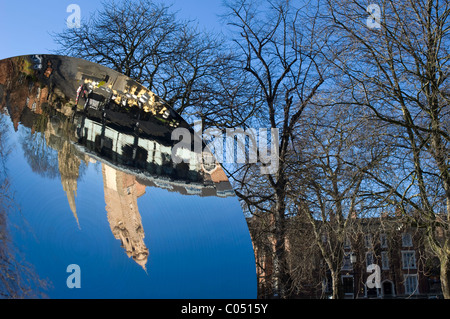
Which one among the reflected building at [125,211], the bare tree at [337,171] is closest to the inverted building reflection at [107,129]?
the reflected building at [125,211]

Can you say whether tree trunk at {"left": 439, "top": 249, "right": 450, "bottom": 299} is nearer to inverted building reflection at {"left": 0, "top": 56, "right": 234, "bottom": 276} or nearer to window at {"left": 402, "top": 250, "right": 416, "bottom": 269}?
window at {"left": 402, "top": 250, "right": 416, "bottom": 269}

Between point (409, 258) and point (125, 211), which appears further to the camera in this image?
point (409, 258)

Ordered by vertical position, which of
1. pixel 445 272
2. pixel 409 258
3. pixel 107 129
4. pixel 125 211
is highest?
pixel 107 129

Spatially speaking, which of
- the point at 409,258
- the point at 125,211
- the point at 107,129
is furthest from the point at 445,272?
the point at 107,129

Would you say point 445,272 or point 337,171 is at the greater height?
point 337,171

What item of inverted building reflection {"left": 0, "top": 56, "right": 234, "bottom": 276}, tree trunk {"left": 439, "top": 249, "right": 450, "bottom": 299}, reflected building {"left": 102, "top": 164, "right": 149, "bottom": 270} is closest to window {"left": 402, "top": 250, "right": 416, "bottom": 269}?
tree trunk {"left": 439, "top": 249, "right": 450, "bottom": 299}

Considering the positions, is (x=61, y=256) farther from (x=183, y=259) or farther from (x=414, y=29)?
(x=414, y=29)

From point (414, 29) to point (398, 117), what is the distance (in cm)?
200

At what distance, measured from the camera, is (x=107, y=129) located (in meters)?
5.61

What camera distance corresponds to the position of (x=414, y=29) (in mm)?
9977

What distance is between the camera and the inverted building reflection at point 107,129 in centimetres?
538

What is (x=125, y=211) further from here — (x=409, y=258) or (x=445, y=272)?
(x=445, y=272)

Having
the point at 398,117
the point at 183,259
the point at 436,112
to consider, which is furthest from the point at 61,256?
the point at 398,117

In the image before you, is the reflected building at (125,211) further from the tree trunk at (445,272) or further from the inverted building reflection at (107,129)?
the tree trunk at (445,272)
